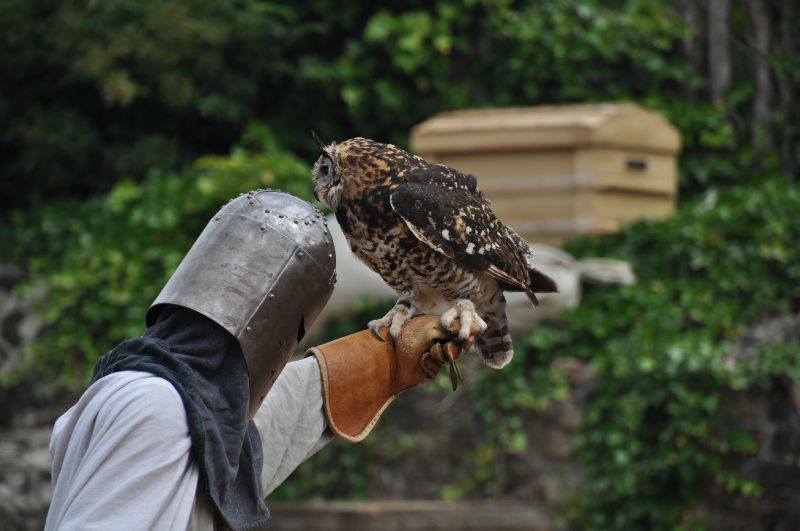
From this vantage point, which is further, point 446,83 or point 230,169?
point 446,83

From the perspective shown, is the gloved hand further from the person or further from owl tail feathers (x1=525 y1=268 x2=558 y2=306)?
owl tail feathers (x1=525 y1=268 x2=558 y2=306)

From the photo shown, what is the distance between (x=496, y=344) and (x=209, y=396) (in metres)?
1.29

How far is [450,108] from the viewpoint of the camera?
26.0 ft

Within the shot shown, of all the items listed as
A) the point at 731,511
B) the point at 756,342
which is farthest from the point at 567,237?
the point at 731,511

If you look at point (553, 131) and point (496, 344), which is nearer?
point (496, 344)

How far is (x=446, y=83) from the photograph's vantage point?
7957mm

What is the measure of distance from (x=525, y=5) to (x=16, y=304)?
364 centimetres

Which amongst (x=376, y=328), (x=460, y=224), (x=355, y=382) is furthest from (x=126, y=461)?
(x=460, y=224)

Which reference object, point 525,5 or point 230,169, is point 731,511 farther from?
point 525,5

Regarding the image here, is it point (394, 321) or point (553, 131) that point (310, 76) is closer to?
point (553, 131)

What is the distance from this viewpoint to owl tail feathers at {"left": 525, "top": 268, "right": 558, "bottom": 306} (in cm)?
336

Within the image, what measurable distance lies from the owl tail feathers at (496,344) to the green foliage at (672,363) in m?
2.28

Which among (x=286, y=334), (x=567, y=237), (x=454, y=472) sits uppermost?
(x=286, y=334)

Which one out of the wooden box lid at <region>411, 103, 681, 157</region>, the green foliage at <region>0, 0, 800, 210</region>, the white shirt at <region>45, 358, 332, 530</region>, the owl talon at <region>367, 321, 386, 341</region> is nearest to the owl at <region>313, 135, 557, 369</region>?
the owl talon at <region>367, 321, 386, 341</region>
